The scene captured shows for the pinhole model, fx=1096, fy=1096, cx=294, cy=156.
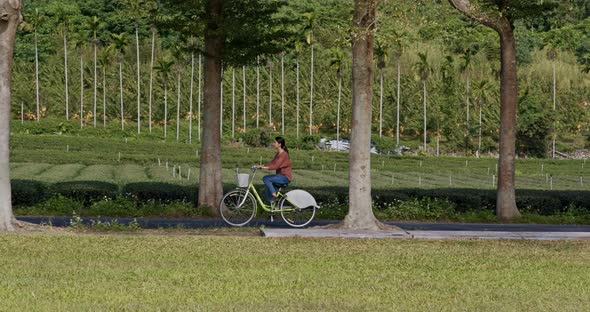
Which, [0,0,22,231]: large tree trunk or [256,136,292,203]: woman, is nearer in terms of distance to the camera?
[0,0,22,231]: large tree trunk

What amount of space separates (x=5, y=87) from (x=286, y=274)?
8.45m

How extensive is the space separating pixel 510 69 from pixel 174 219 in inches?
374

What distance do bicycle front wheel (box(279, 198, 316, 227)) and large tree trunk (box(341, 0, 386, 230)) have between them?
2.13 meters

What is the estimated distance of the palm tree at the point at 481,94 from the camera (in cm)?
8851

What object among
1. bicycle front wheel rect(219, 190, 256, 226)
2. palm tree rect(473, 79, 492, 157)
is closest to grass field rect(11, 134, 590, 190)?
palm tree rect(473, 79, 492, 157)

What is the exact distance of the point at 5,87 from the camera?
20594 millimetres

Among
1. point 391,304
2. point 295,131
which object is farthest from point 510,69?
point 295,131

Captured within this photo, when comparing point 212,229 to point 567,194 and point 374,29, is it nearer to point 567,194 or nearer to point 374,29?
point 374,29

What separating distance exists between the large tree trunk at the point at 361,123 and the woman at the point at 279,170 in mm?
2089

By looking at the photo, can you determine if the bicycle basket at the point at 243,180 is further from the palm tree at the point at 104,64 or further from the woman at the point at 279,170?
the palm tree at the point at 104,64

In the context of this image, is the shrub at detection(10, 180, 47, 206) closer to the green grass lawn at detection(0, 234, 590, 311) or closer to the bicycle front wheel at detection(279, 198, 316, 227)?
the bicycle front wheel at detection(279, 198, 316, 227)

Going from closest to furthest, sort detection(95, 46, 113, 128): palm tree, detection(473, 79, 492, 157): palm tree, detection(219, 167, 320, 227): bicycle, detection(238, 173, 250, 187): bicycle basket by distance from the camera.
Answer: detection(238, 173, 250, 187): bicycle basket
detection(219, 167, 320, 227): bicycle
detection(473, 79, 492, 157): palm tree
detection(95, 46, 113, 128): palm tree

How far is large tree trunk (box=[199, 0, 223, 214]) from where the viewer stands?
27328mm

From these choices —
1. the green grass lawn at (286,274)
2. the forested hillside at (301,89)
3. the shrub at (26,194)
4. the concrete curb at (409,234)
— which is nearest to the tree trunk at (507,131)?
the concrete curb at (409,234)
